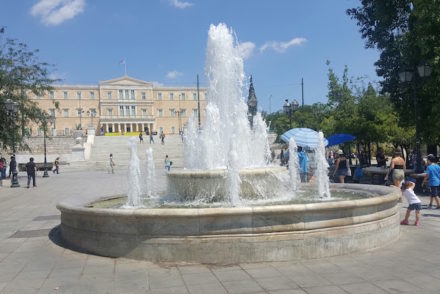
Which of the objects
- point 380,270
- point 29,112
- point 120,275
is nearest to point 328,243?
point 380,270

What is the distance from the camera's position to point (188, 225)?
554 centimetres

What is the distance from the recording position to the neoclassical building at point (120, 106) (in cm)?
9344

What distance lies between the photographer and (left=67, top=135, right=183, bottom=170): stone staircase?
38188 mm

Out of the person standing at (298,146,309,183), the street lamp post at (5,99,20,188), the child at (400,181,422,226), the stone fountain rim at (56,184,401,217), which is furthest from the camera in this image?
the street lamp post at (5,99,20,188)

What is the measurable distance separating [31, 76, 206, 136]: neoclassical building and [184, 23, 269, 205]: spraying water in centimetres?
7952

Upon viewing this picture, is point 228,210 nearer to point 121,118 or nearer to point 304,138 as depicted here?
point 304,138

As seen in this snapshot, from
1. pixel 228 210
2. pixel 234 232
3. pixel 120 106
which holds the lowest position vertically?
pixel 234 232

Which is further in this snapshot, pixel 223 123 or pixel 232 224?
pixel 223 123

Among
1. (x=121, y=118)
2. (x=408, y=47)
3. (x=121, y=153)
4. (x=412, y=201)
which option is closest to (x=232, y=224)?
(x=412, y=201)

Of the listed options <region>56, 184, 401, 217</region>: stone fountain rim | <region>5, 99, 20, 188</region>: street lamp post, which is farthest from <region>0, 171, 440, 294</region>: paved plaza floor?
<region>5, 99, 20, 188</region>: street lamp post

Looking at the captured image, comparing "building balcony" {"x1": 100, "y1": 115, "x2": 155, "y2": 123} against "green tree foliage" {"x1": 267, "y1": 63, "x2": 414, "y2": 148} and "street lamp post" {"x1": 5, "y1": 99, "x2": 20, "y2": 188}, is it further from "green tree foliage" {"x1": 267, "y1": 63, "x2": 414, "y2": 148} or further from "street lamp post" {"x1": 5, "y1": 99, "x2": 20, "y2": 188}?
"street lamp post" {"x1": 5, "y1": 99, "x2": 20, "y2": 188}

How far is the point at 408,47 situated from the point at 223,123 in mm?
8357

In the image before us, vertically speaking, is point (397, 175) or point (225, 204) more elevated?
point (397, 175)

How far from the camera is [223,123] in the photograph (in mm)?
10758
